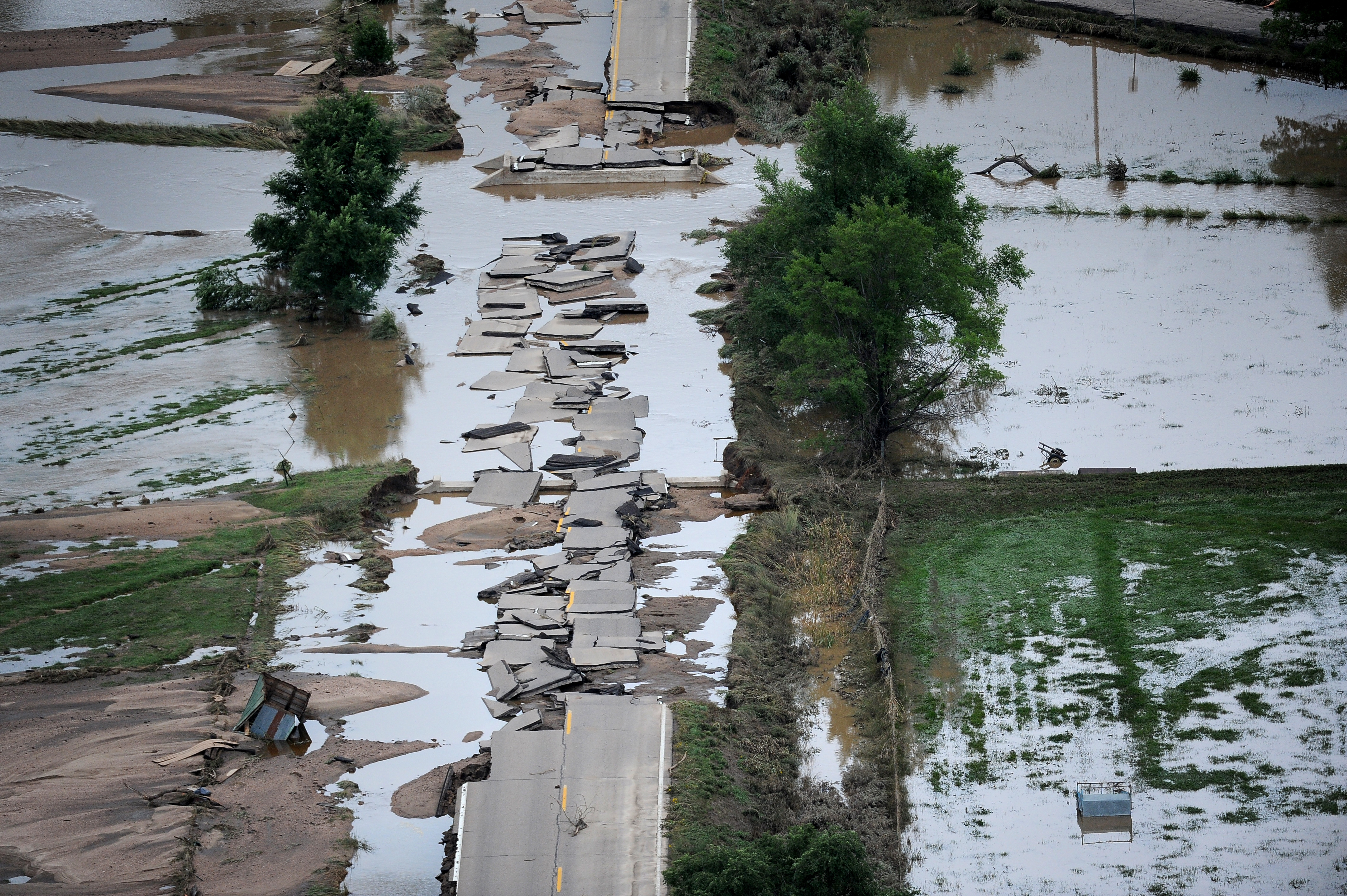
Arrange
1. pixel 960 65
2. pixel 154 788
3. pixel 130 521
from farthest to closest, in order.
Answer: pixel 960 65 < pixel 130 521 < pixel 154 788

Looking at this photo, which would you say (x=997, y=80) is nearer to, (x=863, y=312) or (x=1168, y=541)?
(x=863, y=312)

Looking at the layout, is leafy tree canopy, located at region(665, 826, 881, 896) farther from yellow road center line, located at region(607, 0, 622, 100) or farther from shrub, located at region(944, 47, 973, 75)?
shrub, located at region(944, 47, 973, 75)

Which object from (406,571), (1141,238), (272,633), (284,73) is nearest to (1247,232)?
(1141,238)

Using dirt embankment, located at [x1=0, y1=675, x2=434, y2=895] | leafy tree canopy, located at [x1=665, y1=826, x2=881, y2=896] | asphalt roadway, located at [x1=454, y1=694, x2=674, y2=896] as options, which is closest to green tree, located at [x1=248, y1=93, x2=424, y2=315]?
dirt embankment, located at [x1=0, y1=675, x2=434, y2=895]

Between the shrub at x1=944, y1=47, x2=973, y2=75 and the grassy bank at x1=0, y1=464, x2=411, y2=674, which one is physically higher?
the shrub at x1=944, y1=47, x2=973, y2=75

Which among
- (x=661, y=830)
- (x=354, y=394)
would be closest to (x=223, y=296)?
(x=354, y=394)

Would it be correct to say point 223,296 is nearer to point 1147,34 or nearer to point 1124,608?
point 1124,608
